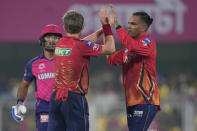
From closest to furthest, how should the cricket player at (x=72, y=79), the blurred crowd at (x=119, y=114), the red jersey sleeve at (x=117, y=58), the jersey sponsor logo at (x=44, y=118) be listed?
the cricket player at (x=72, y=79)
the red jersey sleeve at (x=117, y=58)
the jersey sponsor logo at (x=44, y=118)
the blurred crowd at (x=119, y=114)

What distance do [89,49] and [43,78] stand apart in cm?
136

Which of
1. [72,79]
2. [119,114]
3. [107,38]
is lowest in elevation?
[119,114]

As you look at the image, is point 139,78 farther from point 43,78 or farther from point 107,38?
point 43,78

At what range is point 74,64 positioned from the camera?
6371mm

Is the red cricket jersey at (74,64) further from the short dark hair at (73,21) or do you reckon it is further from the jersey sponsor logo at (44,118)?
the jersey sponsor logo at (44,118)

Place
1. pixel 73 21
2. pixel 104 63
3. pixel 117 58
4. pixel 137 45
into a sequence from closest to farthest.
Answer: pixel 73 21
pixel 137 45
pixel 117 58
pixel 104 63

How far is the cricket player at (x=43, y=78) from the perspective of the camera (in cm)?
748

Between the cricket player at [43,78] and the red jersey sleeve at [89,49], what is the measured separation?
1.25 meters

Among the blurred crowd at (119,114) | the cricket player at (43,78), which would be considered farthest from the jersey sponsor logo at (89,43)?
the blurred crowd at (119,114)

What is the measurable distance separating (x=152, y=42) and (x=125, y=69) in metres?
0.47

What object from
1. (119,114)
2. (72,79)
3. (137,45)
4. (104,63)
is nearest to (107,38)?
(137,45)

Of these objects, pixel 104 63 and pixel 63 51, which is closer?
pixel 63 51

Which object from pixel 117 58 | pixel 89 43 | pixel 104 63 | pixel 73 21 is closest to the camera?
pixel 73 21

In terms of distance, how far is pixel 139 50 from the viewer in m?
A: 6.68
